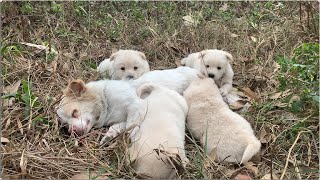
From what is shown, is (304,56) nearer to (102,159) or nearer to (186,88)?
(186,88)

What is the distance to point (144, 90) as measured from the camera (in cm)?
475

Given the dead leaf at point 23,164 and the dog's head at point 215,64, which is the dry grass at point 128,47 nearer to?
the dead leaf at point 23,164

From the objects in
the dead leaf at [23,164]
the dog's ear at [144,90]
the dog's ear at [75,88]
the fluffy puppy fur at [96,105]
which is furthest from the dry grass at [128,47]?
the dog's ear at [144,90]

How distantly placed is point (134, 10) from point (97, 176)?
3.77m

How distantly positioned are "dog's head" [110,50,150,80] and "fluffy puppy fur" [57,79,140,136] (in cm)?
54

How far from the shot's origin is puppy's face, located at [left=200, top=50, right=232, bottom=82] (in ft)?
17.9

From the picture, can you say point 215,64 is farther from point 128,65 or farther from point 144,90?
point 144,90

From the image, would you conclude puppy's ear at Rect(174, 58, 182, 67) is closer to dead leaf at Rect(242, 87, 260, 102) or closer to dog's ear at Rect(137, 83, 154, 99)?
dead leaf at Rect(242, 87, 260, 102)

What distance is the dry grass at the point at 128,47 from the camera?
3984 mm

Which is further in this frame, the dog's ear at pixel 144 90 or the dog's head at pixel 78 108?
the dog's ear at pixel 144 90

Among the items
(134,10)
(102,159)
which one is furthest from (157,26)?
(102,159)

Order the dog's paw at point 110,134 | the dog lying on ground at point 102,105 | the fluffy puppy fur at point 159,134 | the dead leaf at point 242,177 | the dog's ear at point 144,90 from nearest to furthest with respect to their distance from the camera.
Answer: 1. the fluffy puppy fur at point 159,134
2. the dead leaf at point 242,177
3. the dog's paw at point 110,134
4. the dog lying on ground at point 102,105
5. the dog's ear at point 144,90

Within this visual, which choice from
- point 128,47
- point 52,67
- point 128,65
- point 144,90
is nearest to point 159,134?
point 144,90

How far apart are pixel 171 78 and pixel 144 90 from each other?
1.57 feet
